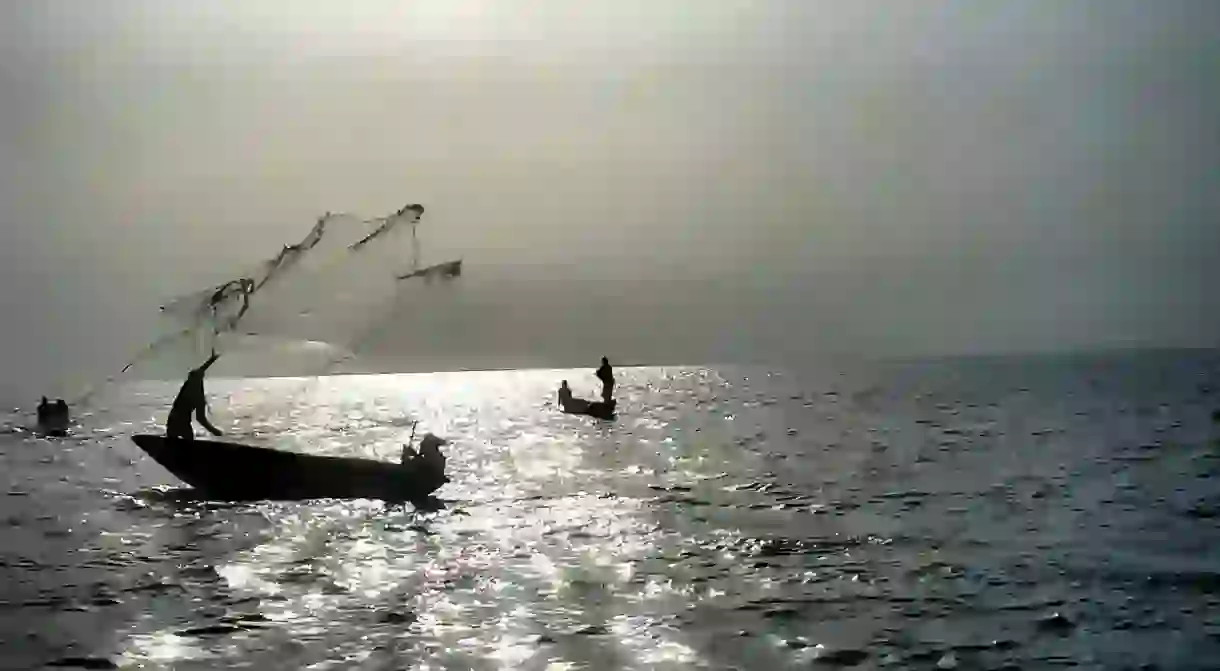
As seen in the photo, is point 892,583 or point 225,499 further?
point 225,499

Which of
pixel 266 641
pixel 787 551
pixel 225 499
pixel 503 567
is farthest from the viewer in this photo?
pixel 225 499

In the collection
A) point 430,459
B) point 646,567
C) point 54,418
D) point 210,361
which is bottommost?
point 646,567

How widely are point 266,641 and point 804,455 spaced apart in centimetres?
3416

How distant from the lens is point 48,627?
16.6m

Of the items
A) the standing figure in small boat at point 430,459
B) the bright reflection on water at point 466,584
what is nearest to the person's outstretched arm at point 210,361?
the bright reflection on water at point 466,584

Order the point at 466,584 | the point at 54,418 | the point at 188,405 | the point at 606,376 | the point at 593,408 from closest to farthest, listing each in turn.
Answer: the point at 466,584 → the point at 188,405 → the point at 54,418 → the point at 606,376 → the point at 593,408

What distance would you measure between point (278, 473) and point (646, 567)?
45.6 feet

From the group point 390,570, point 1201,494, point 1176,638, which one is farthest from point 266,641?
point 1201,494

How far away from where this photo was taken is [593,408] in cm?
7181

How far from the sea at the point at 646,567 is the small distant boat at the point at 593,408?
2488 cm

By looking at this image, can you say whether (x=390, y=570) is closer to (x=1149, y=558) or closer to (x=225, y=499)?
(x=225, y=499)

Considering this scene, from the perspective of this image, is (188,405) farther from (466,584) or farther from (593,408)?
(593,408)

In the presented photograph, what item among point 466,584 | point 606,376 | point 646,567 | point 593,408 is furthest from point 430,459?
point 593,408

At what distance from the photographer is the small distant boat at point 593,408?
7075 centimetres
